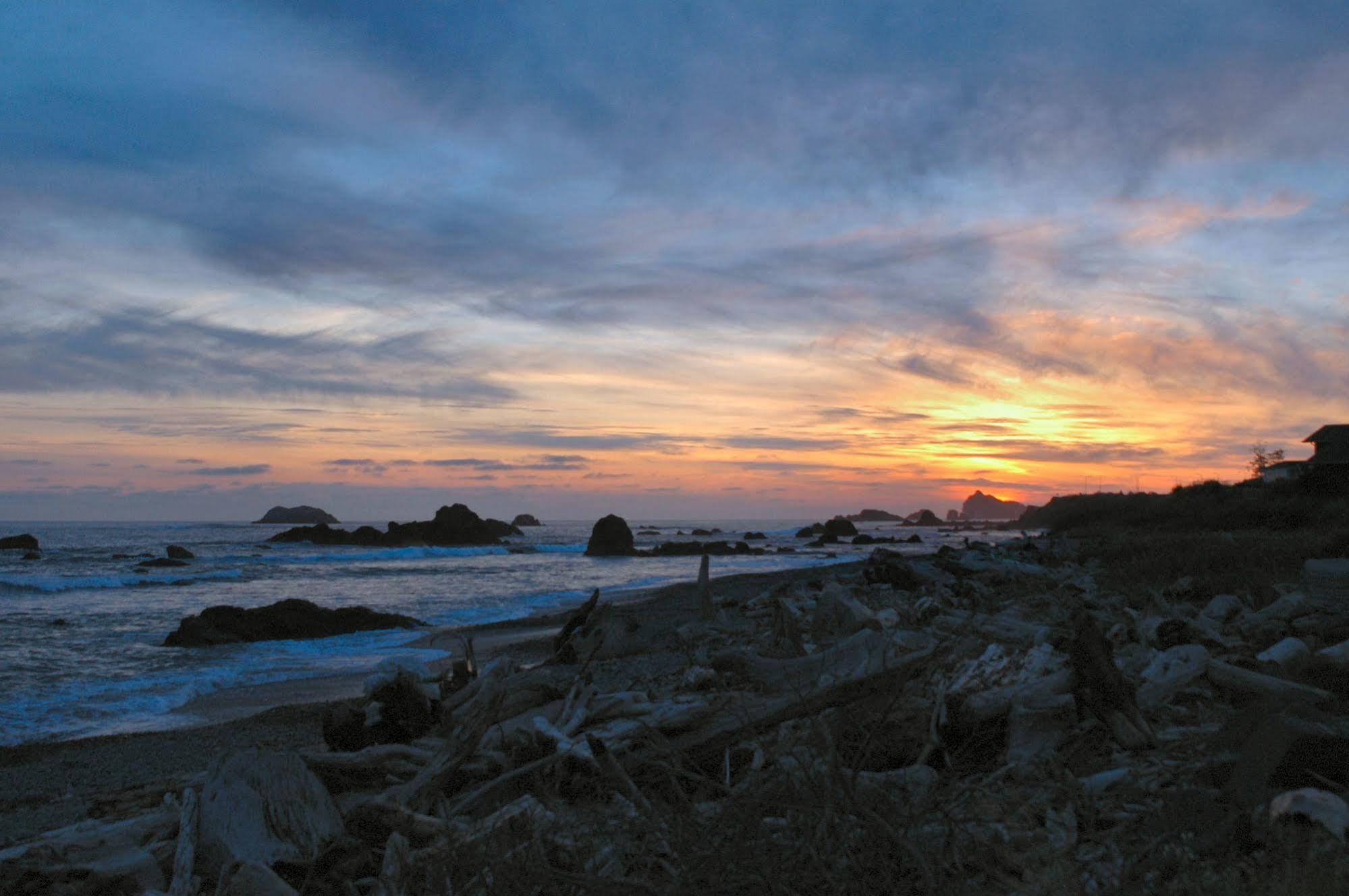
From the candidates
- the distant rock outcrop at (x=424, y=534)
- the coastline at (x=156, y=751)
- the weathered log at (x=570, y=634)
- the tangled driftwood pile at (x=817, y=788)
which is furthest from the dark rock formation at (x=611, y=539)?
the tangled driftwood pile at (x=817, y=788)

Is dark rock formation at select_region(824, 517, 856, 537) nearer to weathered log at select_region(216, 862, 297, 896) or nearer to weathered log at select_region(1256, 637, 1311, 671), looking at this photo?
weathered log at select_region(1256, 637, 1311, 671)

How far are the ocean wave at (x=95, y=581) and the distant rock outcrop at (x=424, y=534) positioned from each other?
2374 cm

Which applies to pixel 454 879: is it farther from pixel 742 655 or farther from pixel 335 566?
pixel 335 566

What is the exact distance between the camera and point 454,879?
9.16 ft

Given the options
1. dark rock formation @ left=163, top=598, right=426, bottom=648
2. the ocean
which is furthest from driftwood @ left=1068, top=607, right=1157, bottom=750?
dark rock formation @ left=163, top=598, right=426, bottom=648

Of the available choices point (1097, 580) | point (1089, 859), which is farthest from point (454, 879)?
point (1097, 580)

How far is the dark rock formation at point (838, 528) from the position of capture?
2965 inches

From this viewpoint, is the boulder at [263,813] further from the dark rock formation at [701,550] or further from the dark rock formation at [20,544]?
the dark rock formation at [20,544]

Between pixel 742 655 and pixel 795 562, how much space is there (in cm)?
3425

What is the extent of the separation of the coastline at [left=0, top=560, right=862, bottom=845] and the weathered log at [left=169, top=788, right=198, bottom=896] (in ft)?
0.89

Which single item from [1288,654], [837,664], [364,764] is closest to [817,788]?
[837,664]

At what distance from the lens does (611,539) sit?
51312mm

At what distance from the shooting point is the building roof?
38.3m

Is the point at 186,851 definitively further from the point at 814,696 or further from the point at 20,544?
→ the point at 20,544
